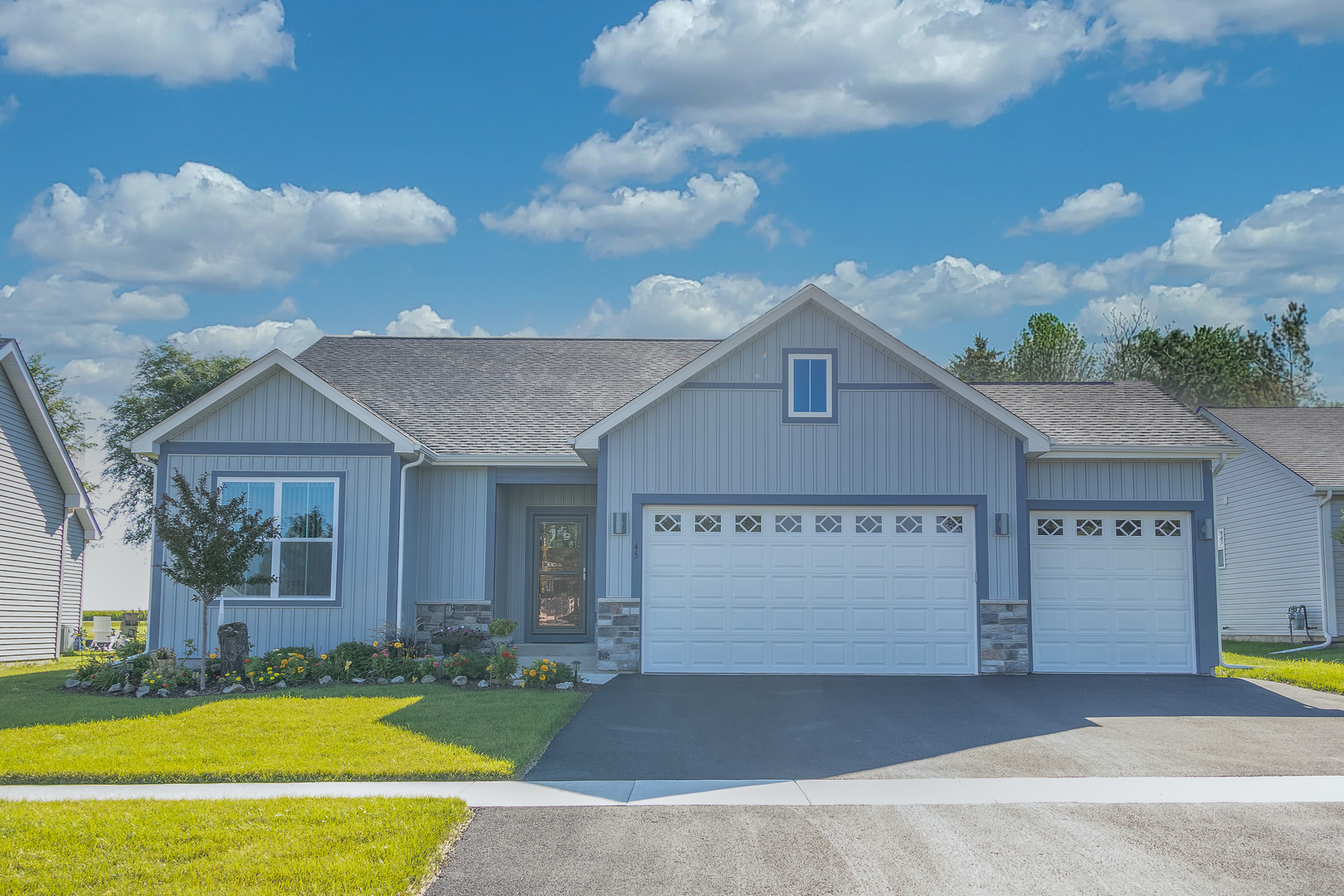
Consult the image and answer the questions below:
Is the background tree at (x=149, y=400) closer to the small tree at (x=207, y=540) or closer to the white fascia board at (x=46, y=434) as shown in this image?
the white fascia board at (x=46, y=434)

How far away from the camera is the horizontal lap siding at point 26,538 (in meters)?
16.7

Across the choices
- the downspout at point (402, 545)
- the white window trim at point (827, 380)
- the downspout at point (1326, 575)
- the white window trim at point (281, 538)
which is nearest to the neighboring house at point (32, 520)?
the white window trim at point (281, 538)

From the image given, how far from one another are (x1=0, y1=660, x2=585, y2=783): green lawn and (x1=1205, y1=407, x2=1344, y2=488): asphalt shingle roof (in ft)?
58.9

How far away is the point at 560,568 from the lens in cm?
1734

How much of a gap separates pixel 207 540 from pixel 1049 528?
1161 centimetres

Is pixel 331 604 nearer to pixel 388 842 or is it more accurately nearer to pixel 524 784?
pixel 524 784

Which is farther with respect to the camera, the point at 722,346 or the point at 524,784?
the point at 722,346

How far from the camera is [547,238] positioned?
894 inches

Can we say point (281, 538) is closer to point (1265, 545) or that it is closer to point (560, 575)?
point (560, 575)

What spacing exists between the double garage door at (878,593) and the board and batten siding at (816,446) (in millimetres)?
381

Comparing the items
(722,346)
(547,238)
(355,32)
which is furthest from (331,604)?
(547,238)

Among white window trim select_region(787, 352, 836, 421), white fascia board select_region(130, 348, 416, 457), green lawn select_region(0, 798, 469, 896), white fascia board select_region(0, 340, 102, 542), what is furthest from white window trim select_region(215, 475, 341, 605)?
green lawn select_region(0, 798, 469, 896)

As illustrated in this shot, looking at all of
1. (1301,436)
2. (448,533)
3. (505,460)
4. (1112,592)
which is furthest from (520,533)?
(1301,436)

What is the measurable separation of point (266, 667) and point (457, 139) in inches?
437
